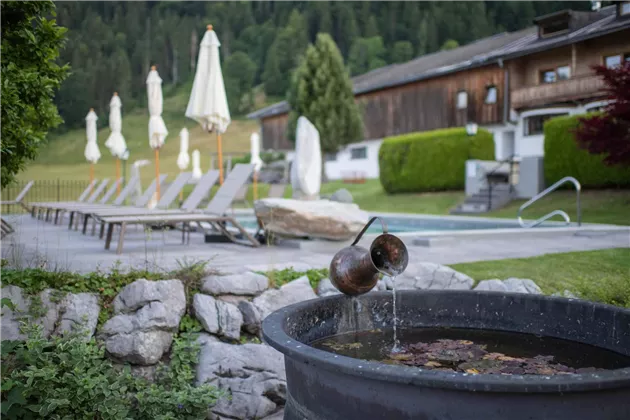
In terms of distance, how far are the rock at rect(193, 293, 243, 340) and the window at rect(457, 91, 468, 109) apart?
23.5m

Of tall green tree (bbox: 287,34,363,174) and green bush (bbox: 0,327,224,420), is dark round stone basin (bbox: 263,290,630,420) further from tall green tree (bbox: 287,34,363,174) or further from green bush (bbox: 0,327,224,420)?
tall green tree (bbox: 287,34,363,174)

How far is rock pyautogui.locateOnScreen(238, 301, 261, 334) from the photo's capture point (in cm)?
432

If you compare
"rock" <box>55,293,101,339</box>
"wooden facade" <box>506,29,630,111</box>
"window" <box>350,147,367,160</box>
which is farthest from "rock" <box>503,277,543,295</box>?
"window" <box>350,147,367,160</box>

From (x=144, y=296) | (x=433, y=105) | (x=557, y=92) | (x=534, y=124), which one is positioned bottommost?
(x=144, y=296)

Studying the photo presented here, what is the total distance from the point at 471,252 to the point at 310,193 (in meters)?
2.43

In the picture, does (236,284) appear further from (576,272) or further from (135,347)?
(576,272)

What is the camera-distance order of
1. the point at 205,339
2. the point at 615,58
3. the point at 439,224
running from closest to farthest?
1. the point at 205,339
2. the point at 439,224
3. the point at 615,58

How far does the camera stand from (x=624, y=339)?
267 centimetres

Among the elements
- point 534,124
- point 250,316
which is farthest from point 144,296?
point 534,124

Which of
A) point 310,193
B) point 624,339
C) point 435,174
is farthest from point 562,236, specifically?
point 435,174

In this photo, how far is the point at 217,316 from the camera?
4.20m

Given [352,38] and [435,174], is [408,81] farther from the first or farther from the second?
[352,38]

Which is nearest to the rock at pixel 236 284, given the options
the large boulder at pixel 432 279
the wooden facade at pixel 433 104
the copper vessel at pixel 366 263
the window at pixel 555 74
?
the large boulder at pixel 432 279

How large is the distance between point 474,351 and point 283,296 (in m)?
1.82
